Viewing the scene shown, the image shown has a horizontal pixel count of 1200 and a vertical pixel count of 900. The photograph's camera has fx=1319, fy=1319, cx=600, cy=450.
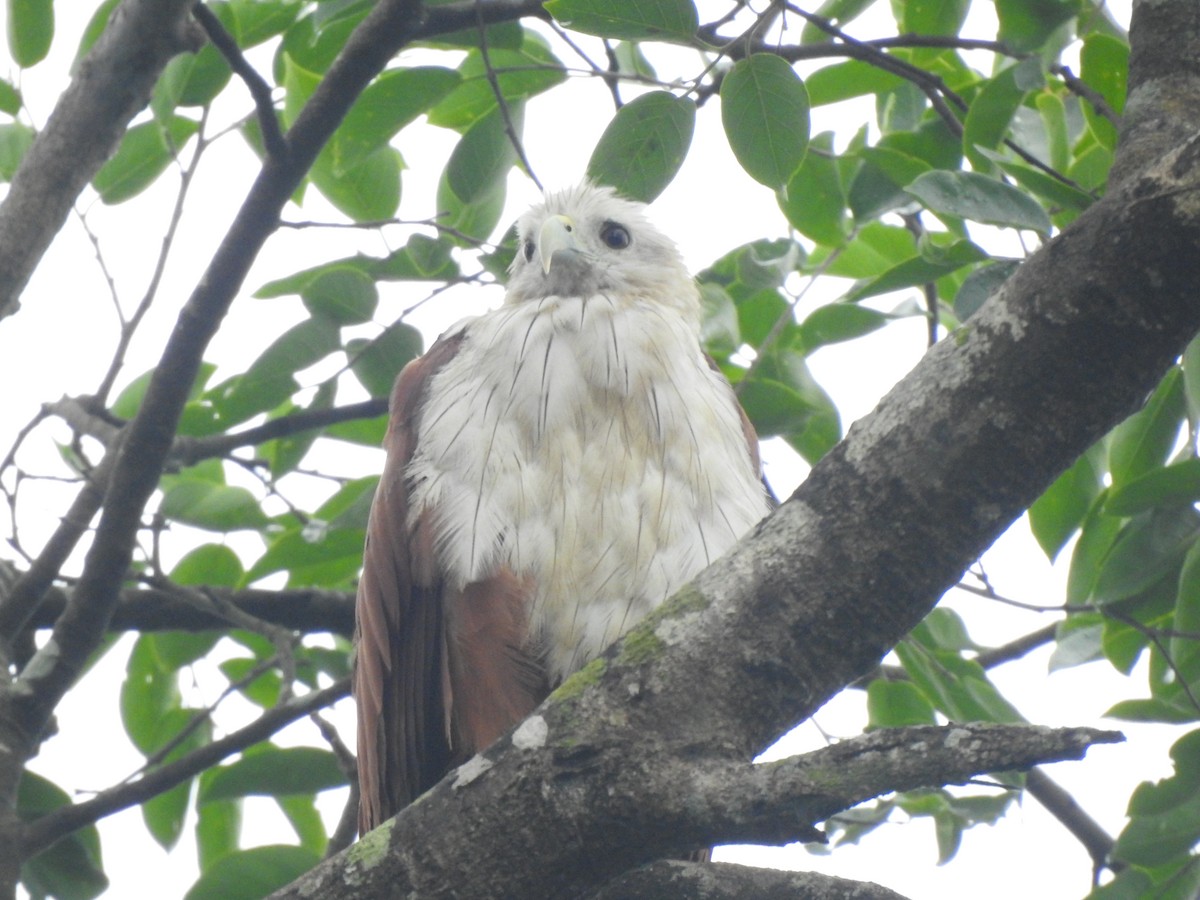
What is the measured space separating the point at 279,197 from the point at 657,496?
142 cm

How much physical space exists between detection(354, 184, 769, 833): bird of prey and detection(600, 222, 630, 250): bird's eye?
1.04 m

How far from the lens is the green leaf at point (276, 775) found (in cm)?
420

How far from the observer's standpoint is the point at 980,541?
234 centimetres

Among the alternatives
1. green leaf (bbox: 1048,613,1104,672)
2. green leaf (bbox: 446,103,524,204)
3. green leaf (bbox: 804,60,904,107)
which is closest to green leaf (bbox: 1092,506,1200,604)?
green leaf (bbox: 1048,613,1104,672)

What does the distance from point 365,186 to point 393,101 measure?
2.12ft

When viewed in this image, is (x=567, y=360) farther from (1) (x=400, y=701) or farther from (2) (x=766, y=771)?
(2) (x=766, y=771)

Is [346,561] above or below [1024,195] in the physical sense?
above

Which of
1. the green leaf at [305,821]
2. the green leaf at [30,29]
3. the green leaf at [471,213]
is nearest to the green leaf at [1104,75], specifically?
the green leaf at [471,213]

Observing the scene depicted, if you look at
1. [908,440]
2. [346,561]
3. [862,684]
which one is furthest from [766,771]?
[346,561]

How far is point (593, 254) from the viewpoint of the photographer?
5.15 meters

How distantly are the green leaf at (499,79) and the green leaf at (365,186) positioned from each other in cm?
29

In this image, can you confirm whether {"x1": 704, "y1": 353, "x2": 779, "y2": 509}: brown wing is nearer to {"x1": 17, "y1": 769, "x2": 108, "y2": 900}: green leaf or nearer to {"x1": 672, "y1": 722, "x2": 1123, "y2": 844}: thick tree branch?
{"x1": 672, "y1": 722, "x2": 1123, "y2": 844}: thick tree branch

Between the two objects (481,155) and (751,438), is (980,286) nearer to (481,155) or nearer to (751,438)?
(751,438)

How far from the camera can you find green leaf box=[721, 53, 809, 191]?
3.02m
